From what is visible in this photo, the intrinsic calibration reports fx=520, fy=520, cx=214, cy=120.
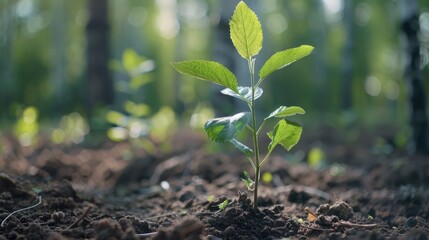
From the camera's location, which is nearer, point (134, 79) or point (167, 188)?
point (167, 188)

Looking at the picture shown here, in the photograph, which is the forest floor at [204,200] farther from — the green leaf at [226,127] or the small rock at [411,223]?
the green leaf at [226,127]

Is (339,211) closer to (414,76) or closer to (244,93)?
(244,93)

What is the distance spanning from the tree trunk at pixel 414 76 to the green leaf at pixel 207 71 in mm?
4142

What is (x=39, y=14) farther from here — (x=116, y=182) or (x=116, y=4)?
(x=116, y=182)

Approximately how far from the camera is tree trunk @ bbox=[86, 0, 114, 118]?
8203 mm

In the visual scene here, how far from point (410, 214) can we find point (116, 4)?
31.8 m

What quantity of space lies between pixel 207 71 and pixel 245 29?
224 mm

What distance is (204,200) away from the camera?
8.63 ft

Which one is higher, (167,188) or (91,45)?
(91,45)

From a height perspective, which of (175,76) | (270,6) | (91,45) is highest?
(270,6)

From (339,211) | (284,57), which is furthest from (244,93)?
(339,211)

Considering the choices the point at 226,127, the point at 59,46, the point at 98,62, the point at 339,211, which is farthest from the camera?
the point at 59,46

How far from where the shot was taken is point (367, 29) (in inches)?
1176

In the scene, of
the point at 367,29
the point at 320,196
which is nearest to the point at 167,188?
the point at 320,196
